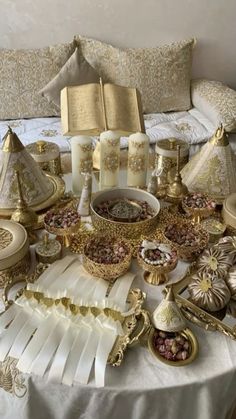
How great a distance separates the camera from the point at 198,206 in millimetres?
1397

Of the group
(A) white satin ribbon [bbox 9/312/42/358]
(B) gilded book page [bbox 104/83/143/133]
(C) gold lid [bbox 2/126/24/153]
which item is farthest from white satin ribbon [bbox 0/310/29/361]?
(B) gilded book page [bbox 104/83/143/133]

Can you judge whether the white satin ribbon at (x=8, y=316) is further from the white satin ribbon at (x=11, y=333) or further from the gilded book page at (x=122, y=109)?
the gilded book page at (x=122, y=109)

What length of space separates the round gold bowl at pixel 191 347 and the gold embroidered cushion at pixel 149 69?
211 cm

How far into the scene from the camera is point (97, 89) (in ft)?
5.16

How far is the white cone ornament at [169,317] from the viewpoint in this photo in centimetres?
93

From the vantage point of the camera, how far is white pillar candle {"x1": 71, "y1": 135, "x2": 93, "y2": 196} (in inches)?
A: 57.9

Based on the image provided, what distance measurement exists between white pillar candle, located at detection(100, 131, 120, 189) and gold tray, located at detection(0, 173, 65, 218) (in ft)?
0.54

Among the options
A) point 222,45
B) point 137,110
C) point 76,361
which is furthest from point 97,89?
point 222,45

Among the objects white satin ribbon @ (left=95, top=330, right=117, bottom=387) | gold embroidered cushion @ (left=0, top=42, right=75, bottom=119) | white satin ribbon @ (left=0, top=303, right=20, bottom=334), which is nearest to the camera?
white satin ribbon @ (left=95, top=330, right=117, bottom=387)

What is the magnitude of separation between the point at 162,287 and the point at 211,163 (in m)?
0.58

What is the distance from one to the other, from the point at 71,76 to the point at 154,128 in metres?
0.64

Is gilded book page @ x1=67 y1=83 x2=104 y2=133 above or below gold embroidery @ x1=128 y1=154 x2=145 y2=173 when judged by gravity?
above

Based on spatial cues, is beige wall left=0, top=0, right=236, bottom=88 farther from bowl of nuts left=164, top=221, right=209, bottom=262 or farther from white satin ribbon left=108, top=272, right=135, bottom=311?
white satin ribbon left=108, top=272, right=135, bottom=311

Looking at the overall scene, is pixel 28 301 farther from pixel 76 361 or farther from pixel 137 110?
pixel 137 110
